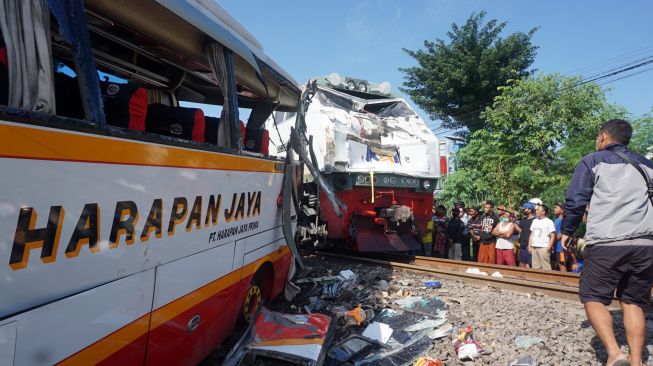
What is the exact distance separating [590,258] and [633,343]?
0.63 meters

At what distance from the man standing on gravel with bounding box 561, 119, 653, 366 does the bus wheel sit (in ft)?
8.89

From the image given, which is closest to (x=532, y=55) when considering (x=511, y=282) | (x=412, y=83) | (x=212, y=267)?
(x=412, y=83)

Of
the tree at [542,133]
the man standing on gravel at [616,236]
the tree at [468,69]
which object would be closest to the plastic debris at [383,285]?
the man standing on gravel at [616,236]

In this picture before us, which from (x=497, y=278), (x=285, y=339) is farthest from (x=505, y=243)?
(x=285, y=339)

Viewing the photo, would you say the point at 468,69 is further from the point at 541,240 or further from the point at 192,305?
the point at 192,305

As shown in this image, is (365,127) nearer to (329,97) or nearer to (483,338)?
(329,97)

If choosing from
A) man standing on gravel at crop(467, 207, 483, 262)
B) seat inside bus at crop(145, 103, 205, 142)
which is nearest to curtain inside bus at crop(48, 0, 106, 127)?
seat inside bus at crop(145, 103, 205, 142)

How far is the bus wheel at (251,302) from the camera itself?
3.45 metres

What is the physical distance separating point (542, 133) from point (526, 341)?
9122 mm

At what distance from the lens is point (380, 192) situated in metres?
6.82

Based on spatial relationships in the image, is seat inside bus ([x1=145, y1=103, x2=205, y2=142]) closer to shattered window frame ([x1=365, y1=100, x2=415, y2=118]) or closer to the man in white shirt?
shattered window frame ([x1=365, y1=100, x2=415, y2=118])

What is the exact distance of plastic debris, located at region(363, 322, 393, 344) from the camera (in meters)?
3.48

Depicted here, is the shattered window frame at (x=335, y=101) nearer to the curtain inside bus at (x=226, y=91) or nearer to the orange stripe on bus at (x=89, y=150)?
the curtain inside bus at (x=226, y=91)

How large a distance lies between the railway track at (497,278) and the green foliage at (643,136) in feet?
23.5
